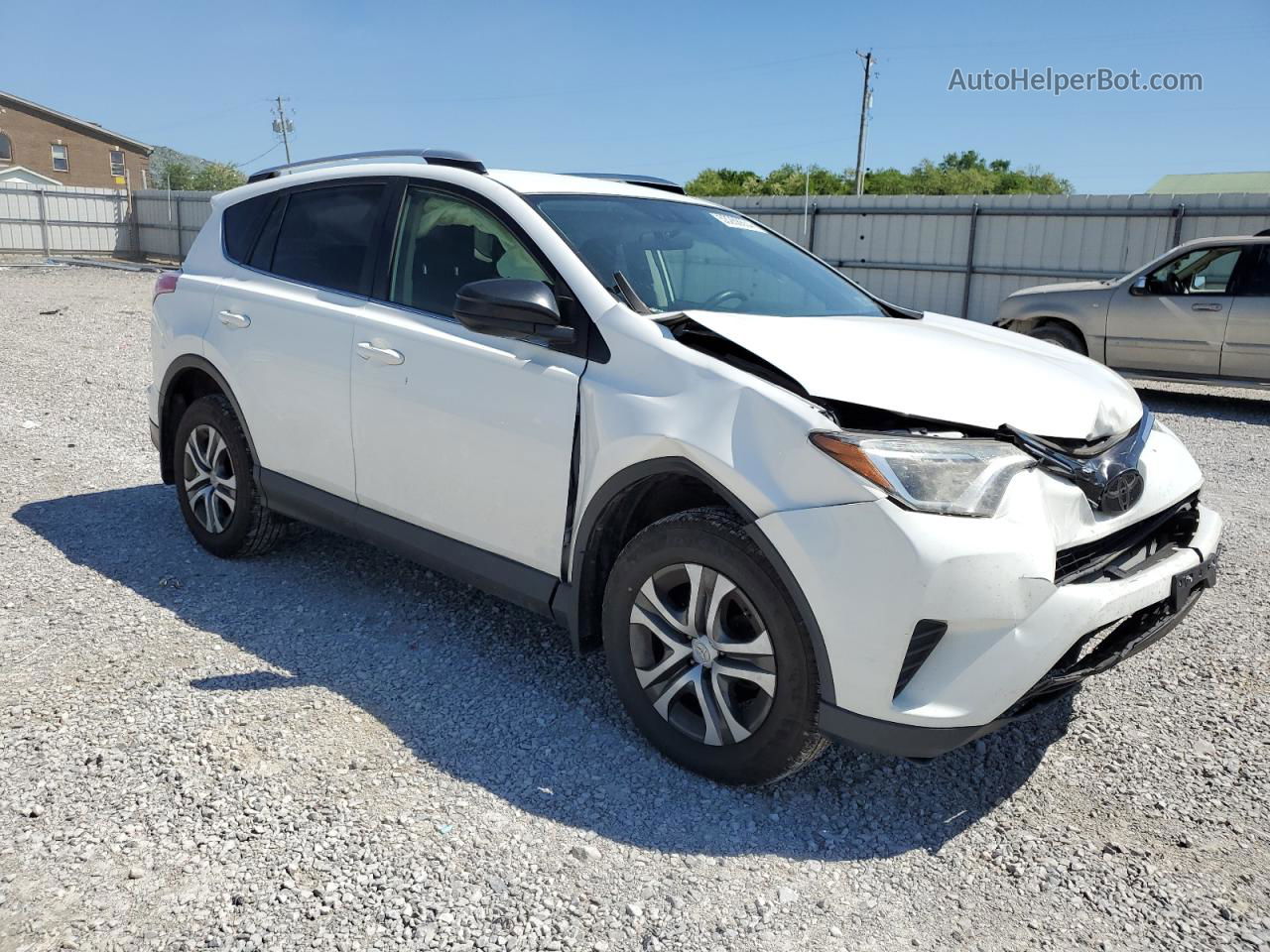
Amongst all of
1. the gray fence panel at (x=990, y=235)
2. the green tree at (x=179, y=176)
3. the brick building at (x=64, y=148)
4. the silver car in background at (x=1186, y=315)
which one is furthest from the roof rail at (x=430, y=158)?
the green tree at (x=179, y=176)

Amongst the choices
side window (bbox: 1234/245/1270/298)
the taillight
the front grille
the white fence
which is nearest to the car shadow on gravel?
the front grille

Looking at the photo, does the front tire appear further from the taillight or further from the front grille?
the taillight

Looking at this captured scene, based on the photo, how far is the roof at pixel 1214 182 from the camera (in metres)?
44.8

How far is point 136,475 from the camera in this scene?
21.1 ft

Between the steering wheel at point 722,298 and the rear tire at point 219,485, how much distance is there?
2275 millimetres

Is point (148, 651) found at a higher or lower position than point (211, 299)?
lower

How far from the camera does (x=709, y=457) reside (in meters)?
2.82

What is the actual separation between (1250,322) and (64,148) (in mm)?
61897

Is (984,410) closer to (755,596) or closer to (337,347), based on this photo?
(755,596)

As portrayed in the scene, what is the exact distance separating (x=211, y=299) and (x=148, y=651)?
171 cm

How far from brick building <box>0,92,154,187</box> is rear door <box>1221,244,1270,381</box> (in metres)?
53.9

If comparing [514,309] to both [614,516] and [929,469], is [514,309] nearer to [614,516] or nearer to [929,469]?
[614,516]

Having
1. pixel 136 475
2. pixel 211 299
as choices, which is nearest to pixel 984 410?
pixel 211 299

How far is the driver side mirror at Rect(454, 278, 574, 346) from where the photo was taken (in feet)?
10.3
